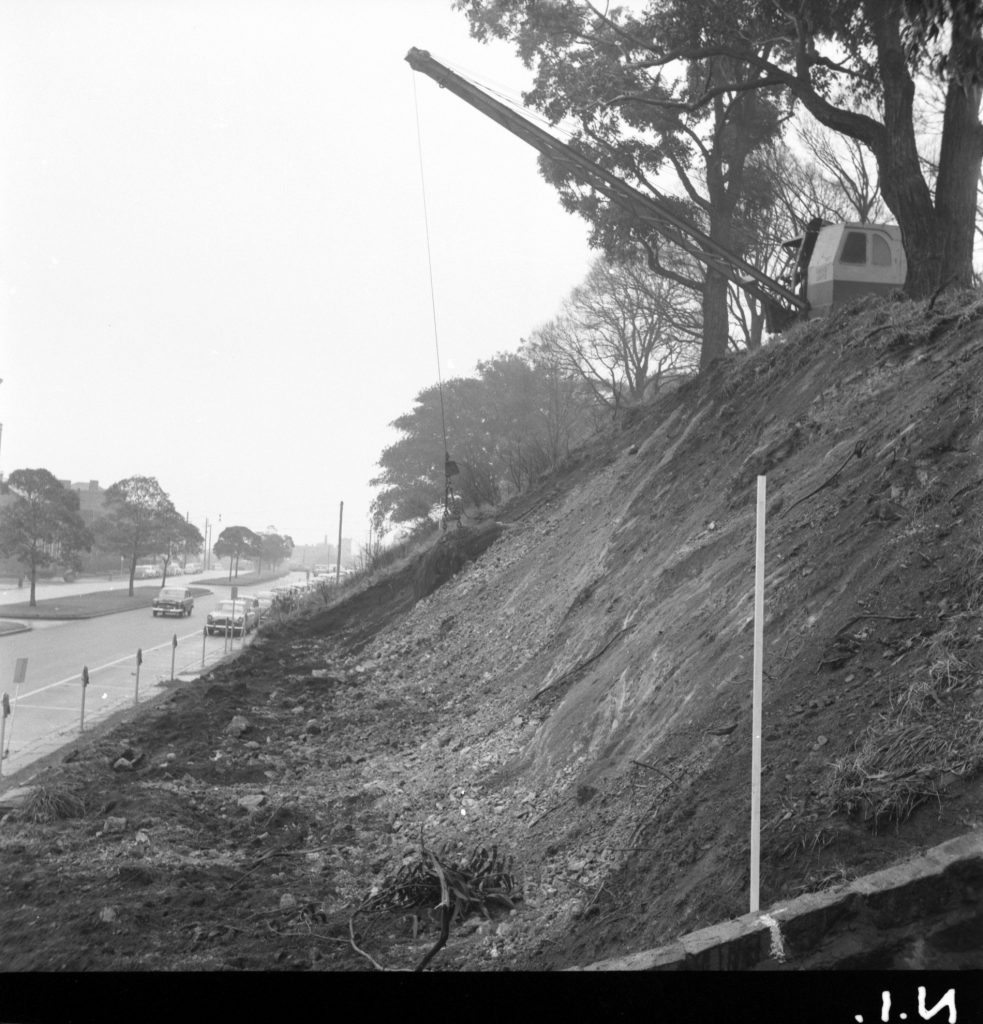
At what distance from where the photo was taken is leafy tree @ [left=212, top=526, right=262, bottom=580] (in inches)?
741

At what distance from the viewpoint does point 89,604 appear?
761 inches

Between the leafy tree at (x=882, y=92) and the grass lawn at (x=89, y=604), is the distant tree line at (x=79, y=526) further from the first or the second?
the leafy tree at (x=882, y=92)

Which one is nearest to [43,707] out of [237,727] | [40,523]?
[237,727]

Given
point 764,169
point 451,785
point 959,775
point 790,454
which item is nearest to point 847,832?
point 959,775

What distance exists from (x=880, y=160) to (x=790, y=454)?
6431 mm

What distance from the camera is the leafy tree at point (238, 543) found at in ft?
61.8

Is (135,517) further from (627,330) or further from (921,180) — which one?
(627,330)

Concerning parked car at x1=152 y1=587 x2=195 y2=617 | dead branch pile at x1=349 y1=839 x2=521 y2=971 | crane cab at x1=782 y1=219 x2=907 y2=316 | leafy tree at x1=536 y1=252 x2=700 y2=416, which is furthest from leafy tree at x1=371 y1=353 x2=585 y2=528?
dead branch pile at x1=349 y1=839 x2=521 y2=971

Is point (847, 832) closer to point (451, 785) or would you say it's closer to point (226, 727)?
point (451, 785)

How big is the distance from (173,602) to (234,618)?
11.5 ft

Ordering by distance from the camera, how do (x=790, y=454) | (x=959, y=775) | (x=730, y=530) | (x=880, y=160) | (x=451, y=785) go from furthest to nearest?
1. (x=880, y=160)
2. (x=790, y=454)
3. (x=730, y=530)
4. (x=451, y=785)
5. (x=959, y=775)

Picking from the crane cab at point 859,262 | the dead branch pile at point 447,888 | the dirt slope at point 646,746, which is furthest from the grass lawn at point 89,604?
the crane cab at point 859,262

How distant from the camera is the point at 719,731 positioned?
586 centimetres

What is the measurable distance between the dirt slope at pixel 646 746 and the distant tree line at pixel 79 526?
237cm
